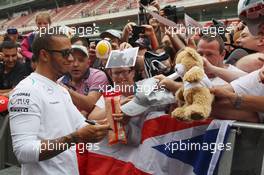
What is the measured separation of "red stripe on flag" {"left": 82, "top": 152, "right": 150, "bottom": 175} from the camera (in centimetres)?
266

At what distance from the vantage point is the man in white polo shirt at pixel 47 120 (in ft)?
6.58

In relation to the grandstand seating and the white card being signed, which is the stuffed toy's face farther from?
the grandstand seating

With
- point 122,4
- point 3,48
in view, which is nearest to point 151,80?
point 3,48

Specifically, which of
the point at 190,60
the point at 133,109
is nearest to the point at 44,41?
the point at 133,109

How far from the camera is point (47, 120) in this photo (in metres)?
2.09

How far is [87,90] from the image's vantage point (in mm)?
3547

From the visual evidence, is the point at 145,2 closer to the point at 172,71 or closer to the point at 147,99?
the point at 172,71

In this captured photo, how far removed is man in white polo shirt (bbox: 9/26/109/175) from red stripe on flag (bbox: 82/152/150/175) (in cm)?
52

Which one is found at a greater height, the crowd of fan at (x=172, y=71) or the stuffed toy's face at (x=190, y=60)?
the stuffed toy's face at (x=190, y=60)

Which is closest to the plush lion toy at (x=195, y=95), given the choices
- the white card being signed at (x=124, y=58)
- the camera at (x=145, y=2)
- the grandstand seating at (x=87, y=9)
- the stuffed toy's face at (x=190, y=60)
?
the stuffed toy's face at (x=190, y=60)

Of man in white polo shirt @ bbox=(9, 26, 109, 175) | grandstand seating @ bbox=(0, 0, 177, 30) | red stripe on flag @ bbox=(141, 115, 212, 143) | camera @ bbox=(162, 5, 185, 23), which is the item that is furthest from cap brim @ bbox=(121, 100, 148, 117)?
grandstand seating @ bbox=(0, 0, 177, 30)

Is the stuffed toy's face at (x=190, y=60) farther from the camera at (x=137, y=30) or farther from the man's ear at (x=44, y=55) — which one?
the camera at (x=137, y=30)

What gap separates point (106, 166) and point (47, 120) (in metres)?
0.83

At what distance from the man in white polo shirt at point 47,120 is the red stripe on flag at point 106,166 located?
0.52 meters
